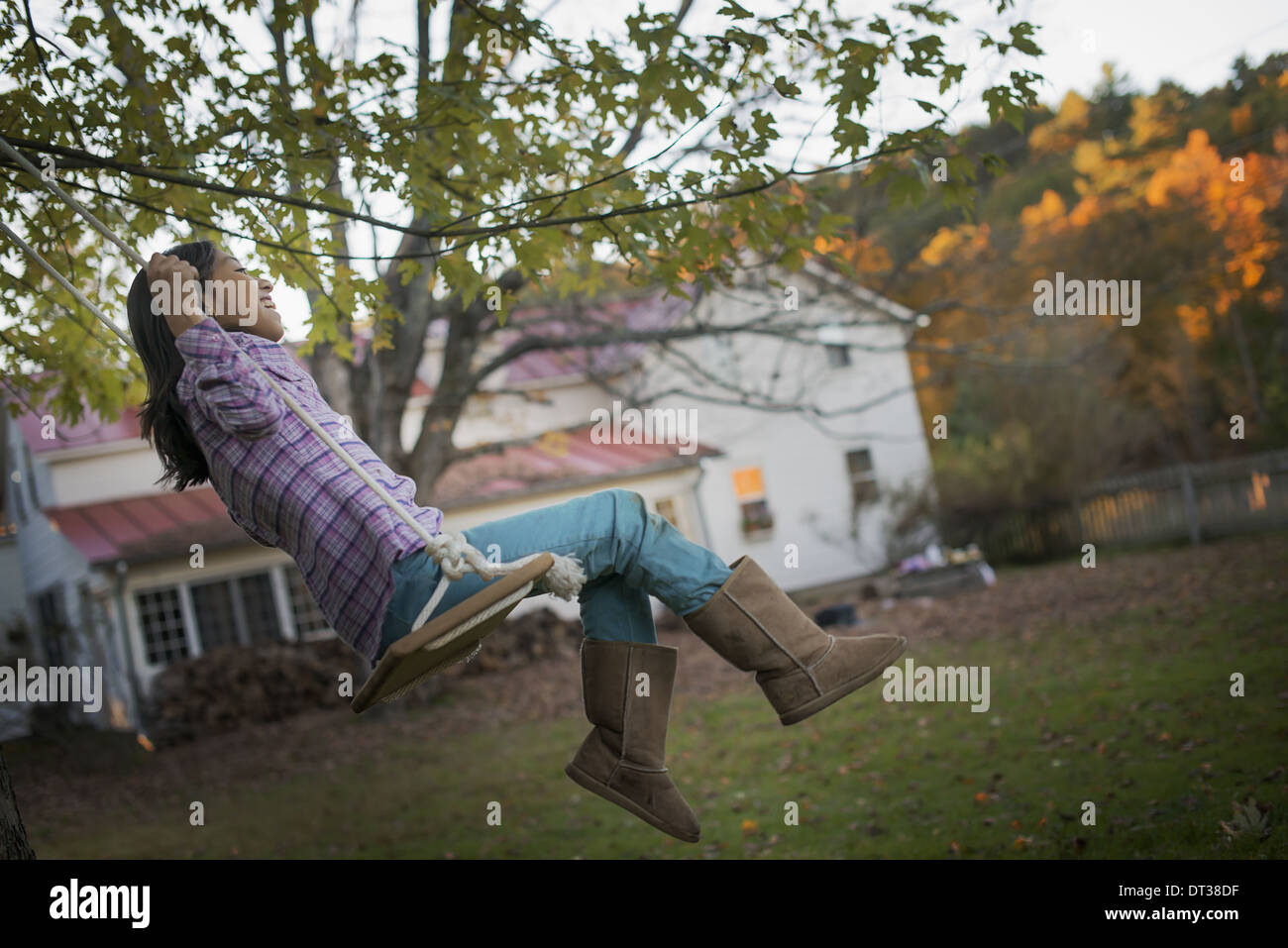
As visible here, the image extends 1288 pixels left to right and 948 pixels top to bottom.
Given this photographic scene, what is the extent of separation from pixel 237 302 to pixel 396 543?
878 mm

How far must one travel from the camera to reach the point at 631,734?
11.4 ft

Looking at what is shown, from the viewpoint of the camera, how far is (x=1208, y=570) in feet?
A: 49.2

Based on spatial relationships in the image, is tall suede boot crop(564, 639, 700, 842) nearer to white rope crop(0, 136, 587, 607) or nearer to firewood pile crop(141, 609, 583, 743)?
white rope crop(0, 136, 587, 607)

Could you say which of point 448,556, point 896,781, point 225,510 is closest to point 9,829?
point 448,556

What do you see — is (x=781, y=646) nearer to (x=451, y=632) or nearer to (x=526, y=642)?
(x=451, y=632)

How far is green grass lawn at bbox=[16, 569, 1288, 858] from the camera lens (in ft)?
19.0

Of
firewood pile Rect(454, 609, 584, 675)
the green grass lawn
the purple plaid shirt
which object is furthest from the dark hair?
firewood pile Rect(454, 609, 584, 675)

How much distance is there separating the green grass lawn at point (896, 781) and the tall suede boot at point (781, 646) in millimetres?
2252

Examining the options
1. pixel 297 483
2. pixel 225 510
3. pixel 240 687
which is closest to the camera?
pixel 297 483

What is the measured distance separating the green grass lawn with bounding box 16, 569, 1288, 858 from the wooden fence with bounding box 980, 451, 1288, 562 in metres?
7.75
